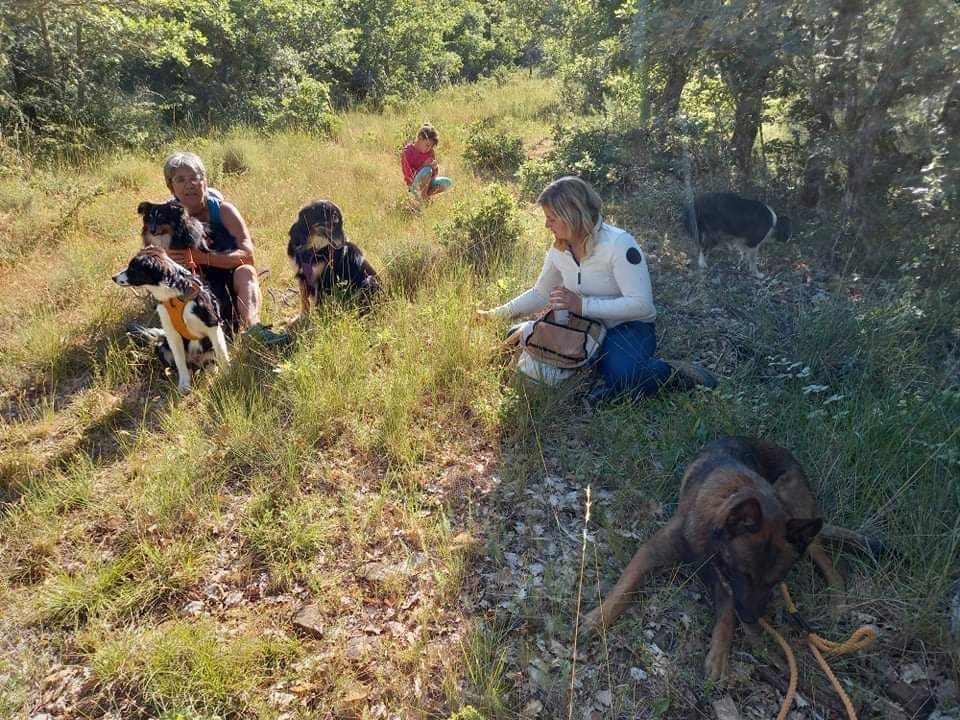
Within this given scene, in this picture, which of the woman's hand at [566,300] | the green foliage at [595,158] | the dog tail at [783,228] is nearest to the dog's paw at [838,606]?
the woman's hand at [566,300]

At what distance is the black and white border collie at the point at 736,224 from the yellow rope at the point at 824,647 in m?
4.10

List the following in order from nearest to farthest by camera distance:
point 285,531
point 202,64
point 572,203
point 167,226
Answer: point 285,531
point 572,203
point 167,226
point 202,64

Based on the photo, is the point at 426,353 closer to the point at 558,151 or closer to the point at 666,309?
the point at 666,309

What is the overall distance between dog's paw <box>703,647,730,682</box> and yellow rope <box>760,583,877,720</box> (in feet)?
0.68

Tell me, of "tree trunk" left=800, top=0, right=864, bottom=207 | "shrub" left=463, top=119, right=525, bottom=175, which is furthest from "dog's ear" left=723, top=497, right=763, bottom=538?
"shrub" left=463, top=119, right=525, bottom=175

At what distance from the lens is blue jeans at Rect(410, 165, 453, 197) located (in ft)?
24.7

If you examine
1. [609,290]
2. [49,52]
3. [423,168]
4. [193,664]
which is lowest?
[193,664]

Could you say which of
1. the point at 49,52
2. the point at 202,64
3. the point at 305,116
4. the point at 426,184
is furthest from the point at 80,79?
the point at 426,184

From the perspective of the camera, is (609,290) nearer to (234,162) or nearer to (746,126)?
(746,126)

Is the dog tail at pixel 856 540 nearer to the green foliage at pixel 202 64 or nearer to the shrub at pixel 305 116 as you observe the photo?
the green foliage at pixel 202 64

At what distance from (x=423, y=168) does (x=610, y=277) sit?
4.61 m

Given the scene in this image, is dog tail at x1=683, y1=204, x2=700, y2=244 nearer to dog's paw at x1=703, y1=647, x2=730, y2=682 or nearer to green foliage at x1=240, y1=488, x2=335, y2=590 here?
dog's paw at x1=703, y1=647, x2=730, y2=682

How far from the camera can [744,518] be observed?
2.25 metres

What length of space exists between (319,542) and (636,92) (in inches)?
352
